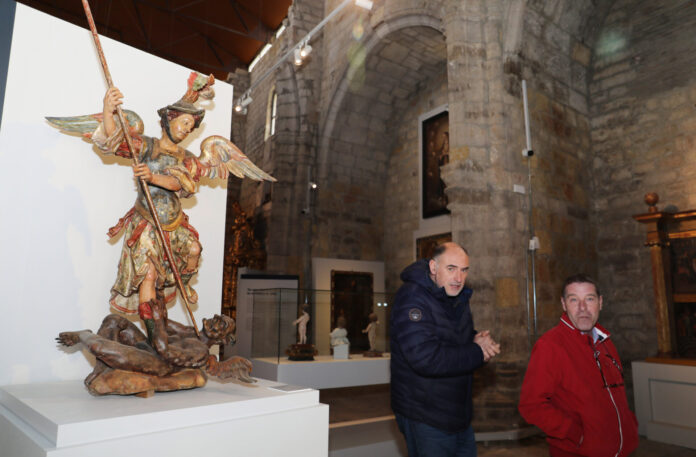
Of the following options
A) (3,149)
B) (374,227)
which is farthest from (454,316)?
(374,227)

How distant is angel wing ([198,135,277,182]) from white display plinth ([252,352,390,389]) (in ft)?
8.88

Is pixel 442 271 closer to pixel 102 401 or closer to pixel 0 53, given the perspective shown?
pixel 102 401

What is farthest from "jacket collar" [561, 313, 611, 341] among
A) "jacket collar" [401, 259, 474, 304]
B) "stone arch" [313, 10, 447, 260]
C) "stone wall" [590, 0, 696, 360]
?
"stone arch" [313, 10, 447, 260]

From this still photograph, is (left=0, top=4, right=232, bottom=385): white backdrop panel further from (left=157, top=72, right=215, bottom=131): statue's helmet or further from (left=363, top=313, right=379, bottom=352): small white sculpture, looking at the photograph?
(left=363, top=313, right=379, bottom=352): small white sculpture

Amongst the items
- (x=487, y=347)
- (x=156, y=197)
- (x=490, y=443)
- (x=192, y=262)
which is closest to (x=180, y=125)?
(x=156, y=197)

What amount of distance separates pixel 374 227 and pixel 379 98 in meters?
2.87

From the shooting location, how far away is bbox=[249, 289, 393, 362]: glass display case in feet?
17.1

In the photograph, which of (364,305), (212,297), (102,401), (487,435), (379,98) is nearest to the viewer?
(102,401)

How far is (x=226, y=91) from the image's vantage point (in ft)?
9.96

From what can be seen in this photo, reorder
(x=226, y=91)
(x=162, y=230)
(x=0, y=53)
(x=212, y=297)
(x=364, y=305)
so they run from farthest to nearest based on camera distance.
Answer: (x=364, y=305) < (x=226, y=91) < (x=212, y=297) < (x=0, y=53) < (x=162, y=230)

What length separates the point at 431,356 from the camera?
6.56 ft

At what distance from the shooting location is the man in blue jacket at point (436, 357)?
203 cm

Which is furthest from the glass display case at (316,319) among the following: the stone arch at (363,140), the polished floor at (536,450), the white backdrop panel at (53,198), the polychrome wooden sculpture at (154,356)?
the stone arch at (363,140)

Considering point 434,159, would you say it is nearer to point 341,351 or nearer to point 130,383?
point 341,351
